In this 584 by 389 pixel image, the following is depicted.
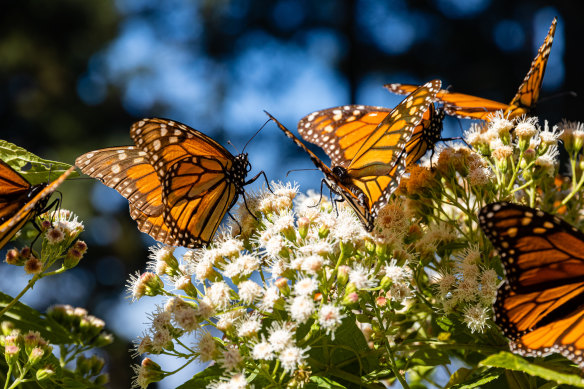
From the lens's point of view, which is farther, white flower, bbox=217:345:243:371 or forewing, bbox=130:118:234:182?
forewing, bbox=130:118:234:182

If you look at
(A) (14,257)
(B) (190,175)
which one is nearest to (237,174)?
(B) (190,175)

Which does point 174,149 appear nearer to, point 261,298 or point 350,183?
point 350,183

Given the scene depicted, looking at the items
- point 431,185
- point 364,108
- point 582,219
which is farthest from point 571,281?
point 364,108

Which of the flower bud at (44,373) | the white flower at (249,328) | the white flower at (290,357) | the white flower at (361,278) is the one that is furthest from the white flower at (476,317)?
the flower bud at (44,373)

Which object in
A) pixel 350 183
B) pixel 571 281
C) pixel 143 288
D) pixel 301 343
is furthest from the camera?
pixel 350 183

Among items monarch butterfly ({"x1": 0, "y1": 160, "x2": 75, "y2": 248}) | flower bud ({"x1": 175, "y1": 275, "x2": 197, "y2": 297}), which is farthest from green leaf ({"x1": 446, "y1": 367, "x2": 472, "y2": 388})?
monarch butterfly ({"x1": 0, "y1": 160, "x2": 75, "y2": 248})

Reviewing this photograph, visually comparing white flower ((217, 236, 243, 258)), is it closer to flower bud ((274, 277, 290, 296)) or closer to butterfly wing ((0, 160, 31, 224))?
flower bud ((274, 277, 290, 296))

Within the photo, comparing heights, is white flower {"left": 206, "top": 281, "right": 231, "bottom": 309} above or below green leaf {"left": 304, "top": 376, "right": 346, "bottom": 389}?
above
